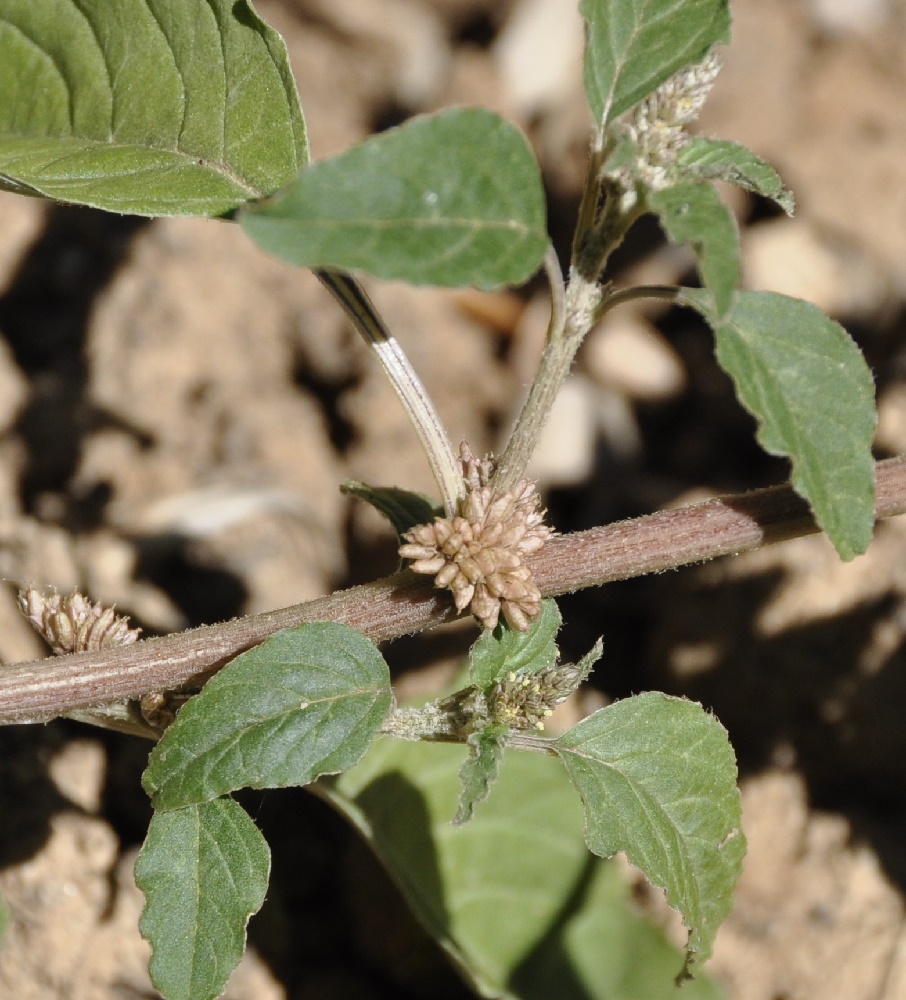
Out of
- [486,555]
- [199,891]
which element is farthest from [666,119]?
[199,891]

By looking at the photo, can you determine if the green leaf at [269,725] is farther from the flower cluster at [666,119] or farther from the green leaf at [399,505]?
the flower cluster at [666,119]

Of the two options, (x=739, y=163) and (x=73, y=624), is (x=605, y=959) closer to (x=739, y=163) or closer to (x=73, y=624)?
(x=73, y=624)

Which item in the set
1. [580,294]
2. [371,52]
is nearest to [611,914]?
[580,294]

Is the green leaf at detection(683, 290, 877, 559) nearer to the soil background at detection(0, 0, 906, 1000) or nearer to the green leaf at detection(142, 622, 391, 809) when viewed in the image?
the green leaf at detection(142, 622, 391, 809)

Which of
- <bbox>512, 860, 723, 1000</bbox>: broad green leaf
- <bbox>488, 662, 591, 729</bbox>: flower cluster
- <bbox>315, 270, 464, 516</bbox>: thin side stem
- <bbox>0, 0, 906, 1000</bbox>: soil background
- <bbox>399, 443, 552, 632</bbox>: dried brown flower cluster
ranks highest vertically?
<bbox>315, 270, 464, 516</bbox>: thin side stem

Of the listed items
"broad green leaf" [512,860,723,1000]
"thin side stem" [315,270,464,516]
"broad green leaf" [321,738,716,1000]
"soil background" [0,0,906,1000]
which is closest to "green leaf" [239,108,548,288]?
"thin side stem" [315,270,464,516]

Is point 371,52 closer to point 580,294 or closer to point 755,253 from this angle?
point 755,253
